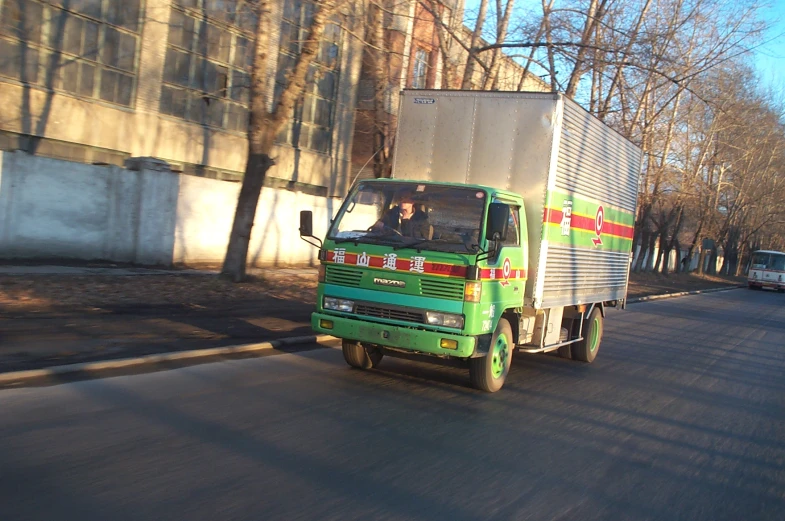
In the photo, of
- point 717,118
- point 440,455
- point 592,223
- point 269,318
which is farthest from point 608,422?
point 717,118

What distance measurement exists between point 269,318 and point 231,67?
553 inches

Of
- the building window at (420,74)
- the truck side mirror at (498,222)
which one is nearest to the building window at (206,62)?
the building window at (420,74)

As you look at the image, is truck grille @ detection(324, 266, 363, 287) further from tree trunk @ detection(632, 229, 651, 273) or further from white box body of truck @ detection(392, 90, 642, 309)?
tree trunk @ detection(632, 229, 651, 273)

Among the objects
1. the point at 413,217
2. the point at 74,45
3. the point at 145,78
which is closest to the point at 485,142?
the point at 413,217

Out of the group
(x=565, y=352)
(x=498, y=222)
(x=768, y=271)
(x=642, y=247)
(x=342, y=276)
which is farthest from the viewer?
(x=768, y=271)

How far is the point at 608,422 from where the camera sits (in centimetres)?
771

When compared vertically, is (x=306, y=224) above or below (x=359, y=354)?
above

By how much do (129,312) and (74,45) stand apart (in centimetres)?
1128

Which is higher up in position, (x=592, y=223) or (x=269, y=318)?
(x=592, y=223)

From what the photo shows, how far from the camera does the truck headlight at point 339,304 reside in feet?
26.0

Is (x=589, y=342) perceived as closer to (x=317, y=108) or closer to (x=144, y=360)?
(x=144, y=360)

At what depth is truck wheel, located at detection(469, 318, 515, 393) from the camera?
8.09m

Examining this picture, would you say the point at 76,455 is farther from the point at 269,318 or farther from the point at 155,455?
the point at 269,318

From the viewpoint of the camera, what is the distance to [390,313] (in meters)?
7.70
